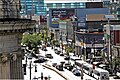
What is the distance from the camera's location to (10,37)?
1583 centimetres

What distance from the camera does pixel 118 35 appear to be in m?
105

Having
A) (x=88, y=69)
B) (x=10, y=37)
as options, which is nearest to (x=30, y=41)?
(x=88, y=69)

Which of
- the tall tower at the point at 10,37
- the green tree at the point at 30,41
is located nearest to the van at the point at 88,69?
the green tree at the point at 30,41

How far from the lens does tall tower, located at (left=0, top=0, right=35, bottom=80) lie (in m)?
15.1

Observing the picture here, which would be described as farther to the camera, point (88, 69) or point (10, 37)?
point (88, 69)

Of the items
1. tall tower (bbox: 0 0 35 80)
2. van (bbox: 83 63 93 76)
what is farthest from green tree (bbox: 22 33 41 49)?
tall tower (bbox: 0 0 35 80)

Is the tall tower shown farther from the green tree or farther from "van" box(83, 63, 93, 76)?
the green tree

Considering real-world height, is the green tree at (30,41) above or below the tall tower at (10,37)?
below

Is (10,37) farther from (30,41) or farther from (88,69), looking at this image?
(30,41)

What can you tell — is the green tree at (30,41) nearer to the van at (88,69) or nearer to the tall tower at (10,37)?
the van at (88,69)

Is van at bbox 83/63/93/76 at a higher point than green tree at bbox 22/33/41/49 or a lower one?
higher

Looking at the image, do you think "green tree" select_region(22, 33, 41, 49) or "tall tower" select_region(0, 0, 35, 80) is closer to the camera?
"tall tower" select_region(0, 0, 35, 80)

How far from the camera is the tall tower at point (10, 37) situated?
15117 mm

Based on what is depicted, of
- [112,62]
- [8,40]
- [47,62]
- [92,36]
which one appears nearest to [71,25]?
[92,36]
